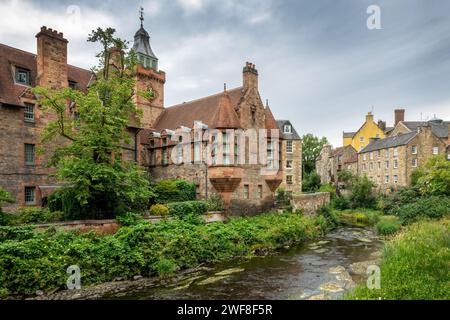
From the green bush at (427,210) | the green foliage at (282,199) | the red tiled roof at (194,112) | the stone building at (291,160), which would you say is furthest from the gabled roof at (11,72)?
the green bush at (427,210)

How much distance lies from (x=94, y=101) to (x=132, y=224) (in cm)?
736

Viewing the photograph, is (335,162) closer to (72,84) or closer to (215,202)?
(215,202)

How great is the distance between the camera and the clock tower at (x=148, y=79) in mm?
34969

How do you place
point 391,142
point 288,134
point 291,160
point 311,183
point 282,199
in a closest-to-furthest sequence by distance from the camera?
point 282,199 < point 291,160 < point 288,134 < point 391,142 < point 311,183

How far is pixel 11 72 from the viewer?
72.1ft

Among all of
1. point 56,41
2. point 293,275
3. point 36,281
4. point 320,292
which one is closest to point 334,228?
point 293,275

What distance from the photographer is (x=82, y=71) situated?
1074 inches

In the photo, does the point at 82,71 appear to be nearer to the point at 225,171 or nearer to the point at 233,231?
the point at 225,171

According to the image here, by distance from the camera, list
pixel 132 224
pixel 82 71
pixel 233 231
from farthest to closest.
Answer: pixel 82 71
pixel 233 231
pixel 132 224

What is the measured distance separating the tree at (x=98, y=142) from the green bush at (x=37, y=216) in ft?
3.30

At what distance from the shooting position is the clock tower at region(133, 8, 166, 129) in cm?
3497

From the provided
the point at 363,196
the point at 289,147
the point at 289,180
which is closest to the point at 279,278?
the point at 363,196

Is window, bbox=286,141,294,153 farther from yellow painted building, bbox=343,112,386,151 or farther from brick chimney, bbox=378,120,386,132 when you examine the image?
brick chimney, bbox=378,120,386,132

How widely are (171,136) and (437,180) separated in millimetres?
27195
